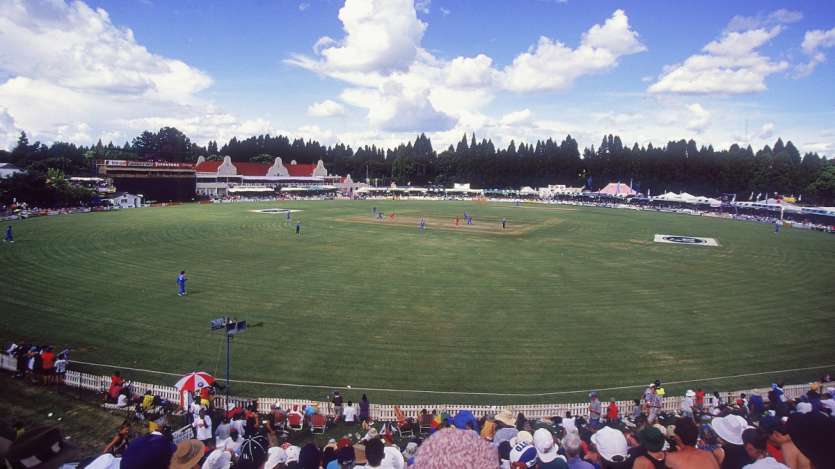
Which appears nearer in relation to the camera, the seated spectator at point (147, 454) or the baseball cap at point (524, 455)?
the seated spectator at point (147, 454)

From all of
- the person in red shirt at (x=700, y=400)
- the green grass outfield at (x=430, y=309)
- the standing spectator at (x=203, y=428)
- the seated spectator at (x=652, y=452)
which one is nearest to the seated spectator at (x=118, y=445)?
the standing spectator at (x=203, y=428)

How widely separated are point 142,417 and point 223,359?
4.12m

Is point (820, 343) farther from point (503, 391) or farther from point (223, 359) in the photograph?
point (223, 359)

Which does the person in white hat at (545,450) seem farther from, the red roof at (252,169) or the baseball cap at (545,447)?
the red roof at (252,169)

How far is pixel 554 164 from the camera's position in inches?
5074

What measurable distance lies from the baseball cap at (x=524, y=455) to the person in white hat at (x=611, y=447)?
0.92 m

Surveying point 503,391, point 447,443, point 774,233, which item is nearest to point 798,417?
point 447,443

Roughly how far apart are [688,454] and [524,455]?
2.47 m

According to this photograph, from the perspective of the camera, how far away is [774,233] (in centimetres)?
5497

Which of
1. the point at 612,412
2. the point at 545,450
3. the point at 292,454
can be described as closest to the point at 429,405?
the point at 612,412

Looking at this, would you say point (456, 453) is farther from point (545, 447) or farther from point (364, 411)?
point (364, 411)

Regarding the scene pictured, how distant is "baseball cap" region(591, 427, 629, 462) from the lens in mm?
6421

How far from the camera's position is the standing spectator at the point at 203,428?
1152 centimetres

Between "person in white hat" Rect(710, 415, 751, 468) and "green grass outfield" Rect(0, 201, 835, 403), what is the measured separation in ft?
25.8
